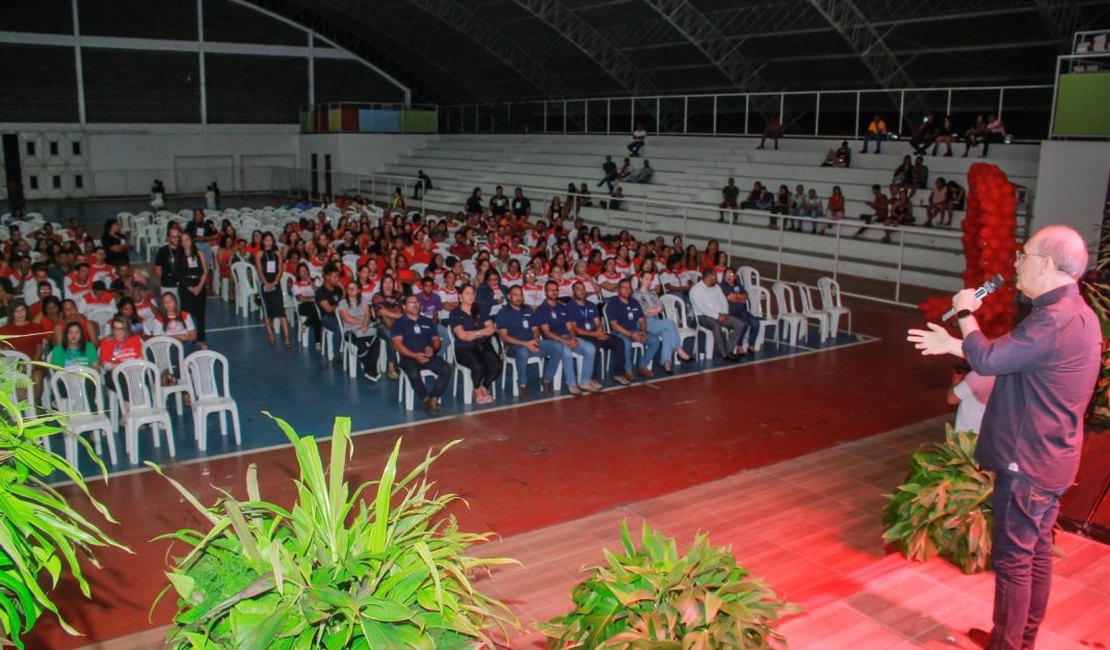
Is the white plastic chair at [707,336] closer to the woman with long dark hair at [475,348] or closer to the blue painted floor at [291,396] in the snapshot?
the blue painted floor at [291,396]

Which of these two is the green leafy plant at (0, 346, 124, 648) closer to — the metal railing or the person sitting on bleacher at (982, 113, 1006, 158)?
the person sitting on bleacher at (982, 113, 1006, 158)

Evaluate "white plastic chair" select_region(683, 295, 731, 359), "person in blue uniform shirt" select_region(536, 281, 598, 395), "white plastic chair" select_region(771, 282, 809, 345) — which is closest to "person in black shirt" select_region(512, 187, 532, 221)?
"white plastic chair" select_region(771, 282, 809, 345)

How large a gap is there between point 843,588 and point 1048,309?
1967 mm

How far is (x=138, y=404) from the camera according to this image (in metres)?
7.90

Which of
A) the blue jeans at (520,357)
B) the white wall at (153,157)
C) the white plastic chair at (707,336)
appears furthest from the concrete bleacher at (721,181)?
the blue jeans at (520,357)

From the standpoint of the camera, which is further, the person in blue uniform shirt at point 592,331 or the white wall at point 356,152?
the white wall at point 356,152

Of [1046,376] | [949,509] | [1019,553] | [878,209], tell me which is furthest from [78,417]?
[878,209]

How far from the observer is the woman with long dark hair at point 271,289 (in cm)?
1180

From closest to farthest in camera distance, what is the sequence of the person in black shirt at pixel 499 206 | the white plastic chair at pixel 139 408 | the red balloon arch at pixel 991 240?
the red balloon arch at pixel 991 240 < the white plastic chair at pixel 139 408 < the person in black shirt at pixel 499 206

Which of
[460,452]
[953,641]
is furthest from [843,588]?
[460,452]

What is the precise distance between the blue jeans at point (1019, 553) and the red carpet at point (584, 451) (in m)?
3.38

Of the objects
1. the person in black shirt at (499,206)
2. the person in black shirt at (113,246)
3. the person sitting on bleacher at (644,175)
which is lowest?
the person in black shirt at (113,246)

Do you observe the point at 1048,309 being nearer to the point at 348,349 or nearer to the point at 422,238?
the point at 348,349

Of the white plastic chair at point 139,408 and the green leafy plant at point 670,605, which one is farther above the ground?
the green leafy plant at point 670,605
